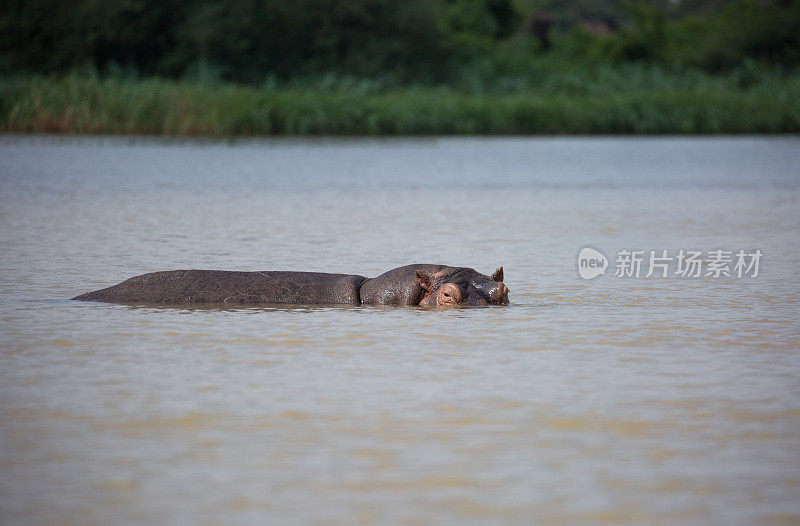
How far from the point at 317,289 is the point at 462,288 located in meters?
0.90

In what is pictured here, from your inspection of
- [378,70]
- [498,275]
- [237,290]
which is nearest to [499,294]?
[498,275]

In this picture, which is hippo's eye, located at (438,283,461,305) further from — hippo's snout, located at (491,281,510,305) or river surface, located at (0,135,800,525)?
hippo's snout, located at (491,281,510,305)

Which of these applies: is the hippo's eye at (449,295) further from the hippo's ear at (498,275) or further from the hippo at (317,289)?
the hippo's ear at (498,275)

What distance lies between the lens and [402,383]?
18.7 feet

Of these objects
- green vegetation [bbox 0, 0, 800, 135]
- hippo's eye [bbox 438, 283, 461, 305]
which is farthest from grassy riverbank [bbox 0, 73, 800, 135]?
hippo's eye [bbox 438, 283, 461, 305]

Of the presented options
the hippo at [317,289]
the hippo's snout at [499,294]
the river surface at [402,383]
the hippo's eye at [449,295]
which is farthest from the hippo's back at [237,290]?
the hippo's snout at [499,294]

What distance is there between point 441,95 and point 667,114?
19.2 feet

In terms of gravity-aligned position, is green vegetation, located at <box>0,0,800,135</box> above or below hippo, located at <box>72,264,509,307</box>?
above

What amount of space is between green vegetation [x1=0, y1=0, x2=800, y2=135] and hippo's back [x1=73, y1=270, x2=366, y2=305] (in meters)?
19.3

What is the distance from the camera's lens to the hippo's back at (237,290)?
7.91 metres

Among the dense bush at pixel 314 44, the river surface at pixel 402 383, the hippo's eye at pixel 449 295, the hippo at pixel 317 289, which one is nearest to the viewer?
the river surface at pixel 402 383

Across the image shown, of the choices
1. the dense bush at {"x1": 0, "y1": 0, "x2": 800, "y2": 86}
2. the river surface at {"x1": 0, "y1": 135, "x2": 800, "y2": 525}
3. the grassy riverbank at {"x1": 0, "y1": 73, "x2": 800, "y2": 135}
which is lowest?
the river surface at {"x1": 0, "y1": 135, "x2": 800, "y2": 525}

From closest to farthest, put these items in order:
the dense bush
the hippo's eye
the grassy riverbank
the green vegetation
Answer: the hippo's eye, the grassy riverbank, the green vegetation, the dense bush

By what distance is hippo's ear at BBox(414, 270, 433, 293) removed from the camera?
779 centimetres
